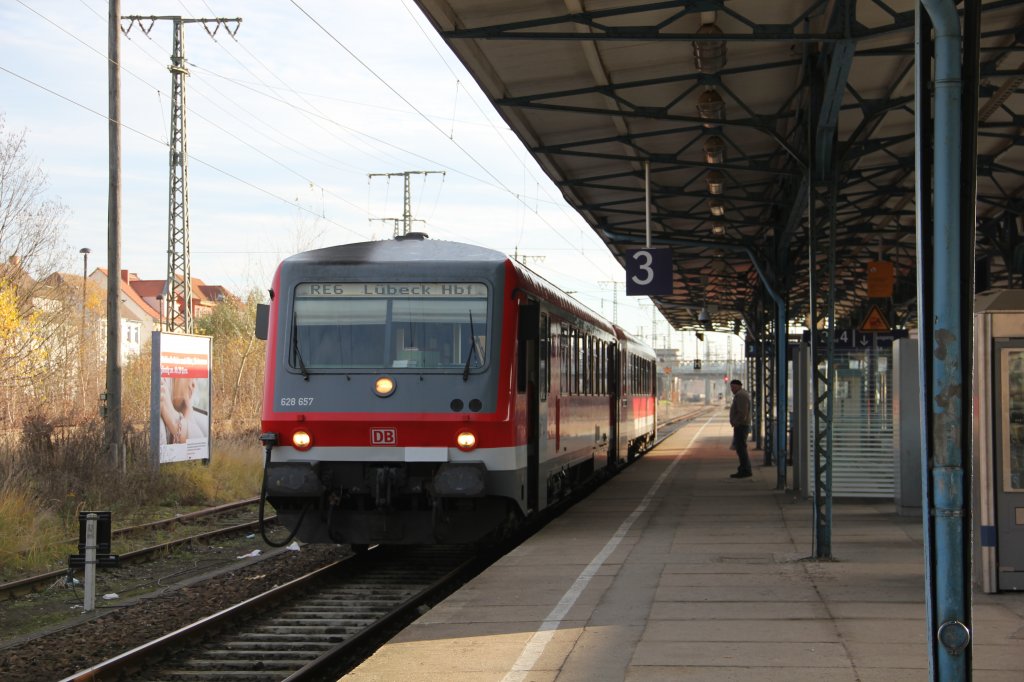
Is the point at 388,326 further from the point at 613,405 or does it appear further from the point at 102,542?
the point at 613,405

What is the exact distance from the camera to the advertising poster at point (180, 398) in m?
18.6

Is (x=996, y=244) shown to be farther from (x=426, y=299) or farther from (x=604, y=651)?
(x=604, y=651)

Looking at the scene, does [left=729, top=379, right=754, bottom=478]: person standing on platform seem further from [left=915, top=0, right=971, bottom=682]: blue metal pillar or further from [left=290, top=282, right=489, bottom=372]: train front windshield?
[left=915, top=0, right=971, bottom=682]: blue metal pillar

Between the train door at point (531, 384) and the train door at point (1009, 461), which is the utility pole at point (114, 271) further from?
the train door at point (1009, 461)

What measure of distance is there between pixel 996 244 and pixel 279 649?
1479 centimetres

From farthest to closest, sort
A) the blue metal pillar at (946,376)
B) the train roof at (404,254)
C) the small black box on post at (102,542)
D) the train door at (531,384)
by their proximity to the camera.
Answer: the train door at (531,384) → the train roof at (404,254) → the small black box on post at (102,542) → the blue metal pillar at (946,376)

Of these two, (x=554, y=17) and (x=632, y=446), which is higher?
(x=554, y=17)

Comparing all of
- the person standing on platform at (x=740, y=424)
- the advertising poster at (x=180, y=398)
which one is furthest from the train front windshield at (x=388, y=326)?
the person standing on platform at (x=740, y=424)

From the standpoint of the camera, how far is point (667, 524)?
47.8ft

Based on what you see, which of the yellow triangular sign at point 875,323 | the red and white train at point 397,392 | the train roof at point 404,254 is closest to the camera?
the red and white train at point 397,392

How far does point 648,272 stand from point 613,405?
16.2 feet

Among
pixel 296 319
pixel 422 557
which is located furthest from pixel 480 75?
pixel 422 557

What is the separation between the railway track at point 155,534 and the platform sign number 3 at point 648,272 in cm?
607

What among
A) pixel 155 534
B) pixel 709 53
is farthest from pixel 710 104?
pixel 155 534
